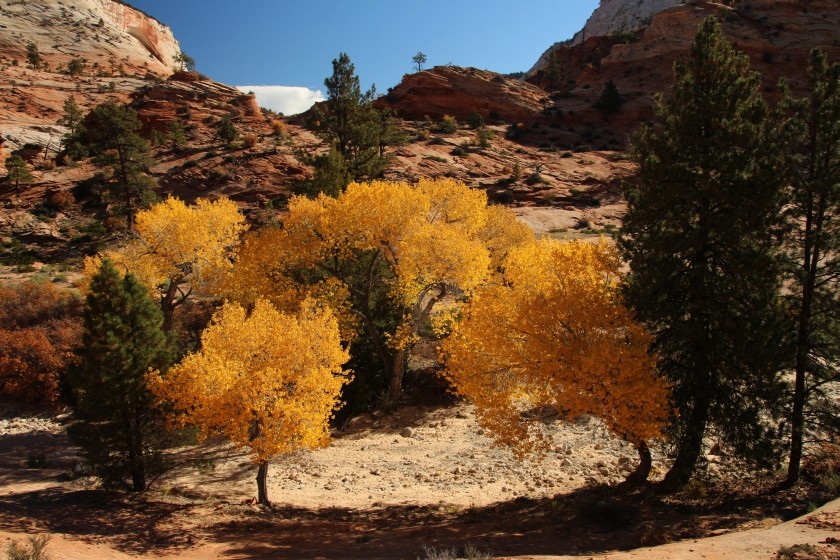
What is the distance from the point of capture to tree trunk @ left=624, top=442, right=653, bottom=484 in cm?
1434

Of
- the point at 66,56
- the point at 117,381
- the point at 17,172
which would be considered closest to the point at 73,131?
the point at 17,172

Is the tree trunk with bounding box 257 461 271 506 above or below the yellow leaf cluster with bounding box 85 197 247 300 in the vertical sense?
below

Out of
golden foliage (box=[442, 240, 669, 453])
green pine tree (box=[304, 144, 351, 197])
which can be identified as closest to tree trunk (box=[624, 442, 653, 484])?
golden foliage (box=[442, 240, 669, 453])

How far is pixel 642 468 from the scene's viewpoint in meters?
14.8

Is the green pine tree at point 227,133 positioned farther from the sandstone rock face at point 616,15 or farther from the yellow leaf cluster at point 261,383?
the sandstone rock face at point 616,15

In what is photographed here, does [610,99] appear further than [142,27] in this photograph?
No

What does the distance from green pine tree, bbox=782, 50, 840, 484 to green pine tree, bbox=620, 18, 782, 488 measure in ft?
2.29

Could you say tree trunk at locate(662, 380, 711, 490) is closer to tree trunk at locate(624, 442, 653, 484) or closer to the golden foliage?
tree trunk at locate(624, 442, 653, 484)

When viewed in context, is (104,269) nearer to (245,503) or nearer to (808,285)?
(245,503)

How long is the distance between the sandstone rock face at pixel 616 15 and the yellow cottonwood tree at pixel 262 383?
155824 millimetres

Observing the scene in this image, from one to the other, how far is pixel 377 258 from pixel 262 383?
1198 centimetres

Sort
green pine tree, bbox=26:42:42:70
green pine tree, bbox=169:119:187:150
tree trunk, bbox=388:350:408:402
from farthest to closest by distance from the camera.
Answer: green pine tree, bbox=26:42:42:70, green pine tree, bbox=169:119:187:150, tree trunk, bbox=388:350:408:402

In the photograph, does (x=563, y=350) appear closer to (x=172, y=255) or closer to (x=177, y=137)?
(x=172, y=255)

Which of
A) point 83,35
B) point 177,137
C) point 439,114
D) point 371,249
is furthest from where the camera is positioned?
point 83,35
